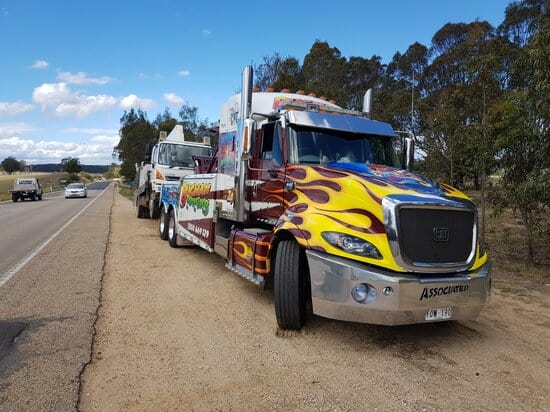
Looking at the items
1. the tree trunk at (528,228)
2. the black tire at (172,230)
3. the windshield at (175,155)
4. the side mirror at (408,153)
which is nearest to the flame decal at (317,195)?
the side mirror at (408,153)

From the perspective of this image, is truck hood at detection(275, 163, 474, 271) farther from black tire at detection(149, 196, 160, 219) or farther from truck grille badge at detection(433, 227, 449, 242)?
black tire at detection(149, 196, 160, 219)

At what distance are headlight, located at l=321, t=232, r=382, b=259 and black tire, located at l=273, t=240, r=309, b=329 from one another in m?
0.62

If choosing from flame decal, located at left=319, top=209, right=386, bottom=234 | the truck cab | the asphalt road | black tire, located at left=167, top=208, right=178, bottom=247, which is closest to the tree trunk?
the truck cab

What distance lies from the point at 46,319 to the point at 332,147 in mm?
4010

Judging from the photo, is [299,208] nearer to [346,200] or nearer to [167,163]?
[346,200]

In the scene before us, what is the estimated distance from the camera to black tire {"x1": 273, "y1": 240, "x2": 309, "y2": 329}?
16.5 ft

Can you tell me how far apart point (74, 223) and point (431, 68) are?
23.0 meters

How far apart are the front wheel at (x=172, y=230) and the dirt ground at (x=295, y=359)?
4.02 meters

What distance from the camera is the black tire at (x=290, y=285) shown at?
16.5 feet

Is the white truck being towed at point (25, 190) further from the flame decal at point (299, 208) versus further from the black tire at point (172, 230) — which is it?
the flame decal at point (299, 208)

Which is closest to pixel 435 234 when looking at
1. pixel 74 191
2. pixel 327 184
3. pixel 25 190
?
pixel 327 184

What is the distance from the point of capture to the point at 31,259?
929 cm

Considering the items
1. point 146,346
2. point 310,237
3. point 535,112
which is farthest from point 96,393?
point 535,112

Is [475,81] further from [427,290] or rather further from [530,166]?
[427,290]
